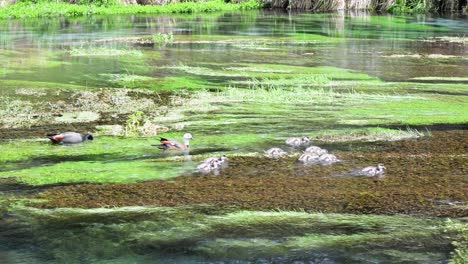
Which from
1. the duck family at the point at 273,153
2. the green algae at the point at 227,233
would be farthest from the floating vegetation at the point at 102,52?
the green algae at the point at 227,233

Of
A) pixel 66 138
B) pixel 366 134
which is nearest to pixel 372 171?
pixel 366 134

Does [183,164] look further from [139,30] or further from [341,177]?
[139,30]

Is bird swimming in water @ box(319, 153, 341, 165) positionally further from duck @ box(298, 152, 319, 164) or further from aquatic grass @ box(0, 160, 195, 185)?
aquatic grass @ box(0, 160, 195, 185)

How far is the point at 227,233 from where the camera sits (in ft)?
21.8

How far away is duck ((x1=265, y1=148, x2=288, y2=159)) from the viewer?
9.31 m

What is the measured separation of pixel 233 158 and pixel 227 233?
2682 millimetres

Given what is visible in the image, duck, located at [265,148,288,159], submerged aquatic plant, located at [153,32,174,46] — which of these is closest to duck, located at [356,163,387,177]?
duck, located at [265,148,288,159]

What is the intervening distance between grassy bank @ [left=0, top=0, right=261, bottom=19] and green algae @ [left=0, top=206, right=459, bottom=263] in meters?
30.6

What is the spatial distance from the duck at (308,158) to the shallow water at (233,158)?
0.18 m

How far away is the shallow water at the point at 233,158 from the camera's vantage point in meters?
6.41

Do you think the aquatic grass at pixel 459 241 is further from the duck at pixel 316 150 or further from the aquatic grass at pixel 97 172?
the aquatic grass at pixel 97 172

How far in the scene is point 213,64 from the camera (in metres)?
18.6

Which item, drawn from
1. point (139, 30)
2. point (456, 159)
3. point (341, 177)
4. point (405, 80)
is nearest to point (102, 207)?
point (341, 177)

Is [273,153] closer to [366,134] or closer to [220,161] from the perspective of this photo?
[220,161]
